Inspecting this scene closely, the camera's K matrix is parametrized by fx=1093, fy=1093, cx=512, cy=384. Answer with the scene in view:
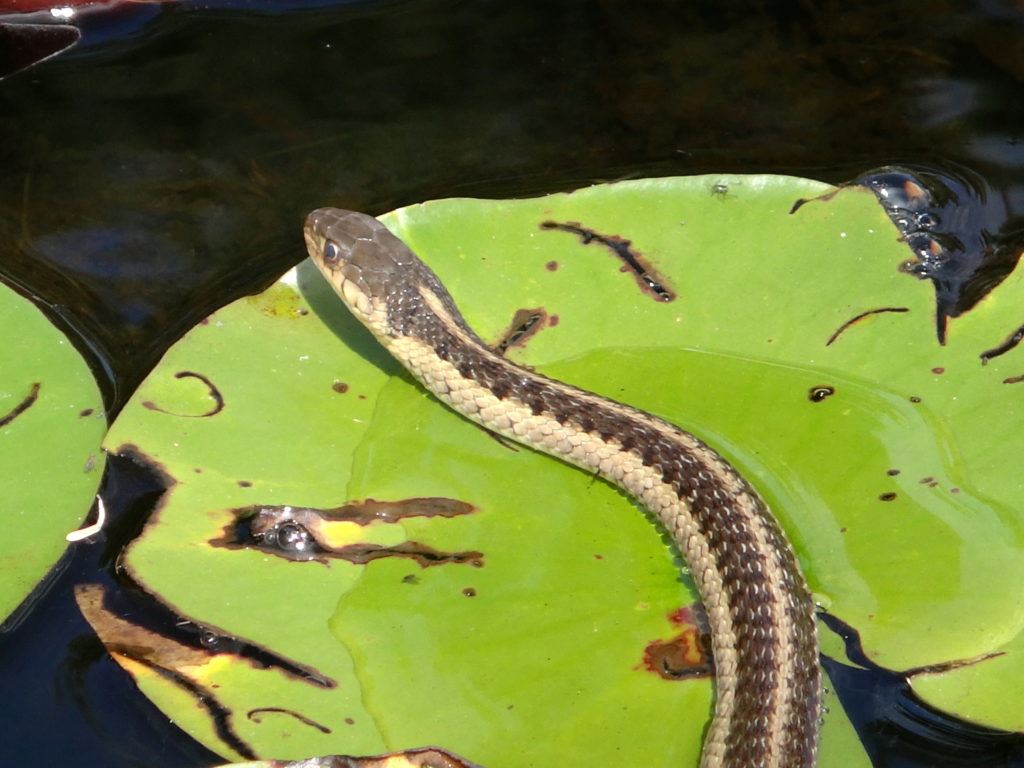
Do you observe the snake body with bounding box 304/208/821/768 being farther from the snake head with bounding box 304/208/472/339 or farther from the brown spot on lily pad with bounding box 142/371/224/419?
the brown spot on lily pad with bounding box 142/371/224/419

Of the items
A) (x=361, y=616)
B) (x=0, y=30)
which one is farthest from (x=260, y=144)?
(x=361, y=616)

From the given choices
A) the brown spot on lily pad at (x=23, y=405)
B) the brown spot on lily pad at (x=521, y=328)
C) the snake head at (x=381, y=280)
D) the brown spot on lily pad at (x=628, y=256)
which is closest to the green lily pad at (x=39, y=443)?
the brown spot on lily pad at (x=23, y=405)

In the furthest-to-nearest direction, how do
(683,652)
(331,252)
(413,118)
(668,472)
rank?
1. (413,118)
2. (331,252)
3. (668,472)
4. (683,652)

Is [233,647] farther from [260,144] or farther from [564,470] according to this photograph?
[260,144]

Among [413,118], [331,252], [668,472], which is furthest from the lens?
[413,118]

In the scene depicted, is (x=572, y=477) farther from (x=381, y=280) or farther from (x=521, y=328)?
(x=381, y=280)

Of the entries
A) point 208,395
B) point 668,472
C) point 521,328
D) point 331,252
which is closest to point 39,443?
point 208,395

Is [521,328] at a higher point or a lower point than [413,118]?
lower

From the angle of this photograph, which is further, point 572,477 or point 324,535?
point 572,477
